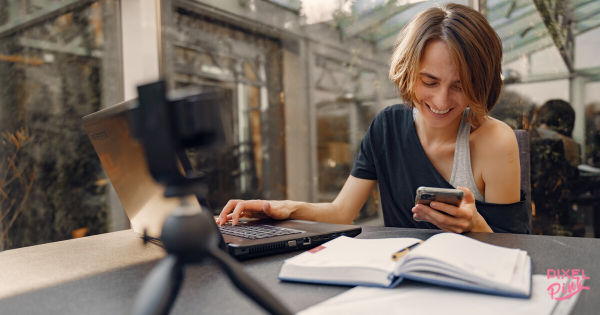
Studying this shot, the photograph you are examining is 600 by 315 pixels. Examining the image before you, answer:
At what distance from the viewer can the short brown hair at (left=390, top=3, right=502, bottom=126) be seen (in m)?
1.11

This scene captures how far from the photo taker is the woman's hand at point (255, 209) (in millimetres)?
1105

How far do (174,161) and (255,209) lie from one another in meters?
0.78

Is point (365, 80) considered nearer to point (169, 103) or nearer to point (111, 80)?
point (111, 80)

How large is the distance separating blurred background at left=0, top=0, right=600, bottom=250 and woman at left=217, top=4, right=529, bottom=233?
830 mm

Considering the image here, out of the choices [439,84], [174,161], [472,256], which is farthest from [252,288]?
[439,84]

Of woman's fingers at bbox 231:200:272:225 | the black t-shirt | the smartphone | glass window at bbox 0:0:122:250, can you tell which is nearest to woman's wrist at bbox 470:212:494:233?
the smartphone

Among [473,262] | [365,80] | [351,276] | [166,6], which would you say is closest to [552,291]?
[473,262]

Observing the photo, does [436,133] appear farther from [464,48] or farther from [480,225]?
[480,225]

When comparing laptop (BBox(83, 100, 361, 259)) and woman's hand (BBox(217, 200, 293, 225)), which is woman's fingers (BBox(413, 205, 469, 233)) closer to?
laptop (BBox(83, 100, 361, 259))

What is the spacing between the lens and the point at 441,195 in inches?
34.4

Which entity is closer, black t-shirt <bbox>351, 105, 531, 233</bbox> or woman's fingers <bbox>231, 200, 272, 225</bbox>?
woman's fingers <bbox>231, 200, 272, 225</bbox>

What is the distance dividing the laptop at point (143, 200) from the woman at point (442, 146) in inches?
8.3

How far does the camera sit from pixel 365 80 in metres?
2.64

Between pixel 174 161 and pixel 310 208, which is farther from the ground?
pixel 174 161
